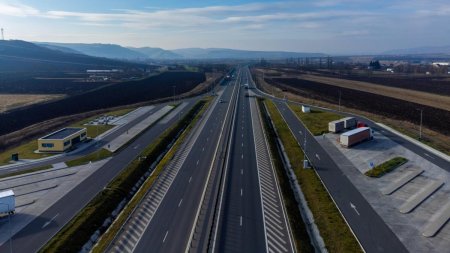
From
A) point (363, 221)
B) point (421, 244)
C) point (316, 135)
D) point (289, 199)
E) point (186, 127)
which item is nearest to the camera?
point (421, 244)

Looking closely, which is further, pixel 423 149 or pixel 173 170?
pixel 423 149

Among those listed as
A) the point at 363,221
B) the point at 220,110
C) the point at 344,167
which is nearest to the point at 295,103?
the point at 220,110

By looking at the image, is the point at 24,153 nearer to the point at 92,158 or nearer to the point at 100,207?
the point at 92,158

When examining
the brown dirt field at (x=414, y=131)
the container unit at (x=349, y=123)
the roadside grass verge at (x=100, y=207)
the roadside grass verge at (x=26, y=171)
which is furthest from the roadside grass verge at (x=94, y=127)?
the brown dirt field at (x=414, y=131)

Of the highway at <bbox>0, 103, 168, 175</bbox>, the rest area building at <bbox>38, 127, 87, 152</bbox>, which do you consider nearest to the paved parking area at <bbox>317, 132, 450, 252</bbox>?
the highway at <bbox>0, 103, 168, 175</bbox>

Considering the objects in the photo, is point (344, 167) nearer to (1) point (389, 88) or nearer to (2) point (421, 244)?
(2) point (421, 244)

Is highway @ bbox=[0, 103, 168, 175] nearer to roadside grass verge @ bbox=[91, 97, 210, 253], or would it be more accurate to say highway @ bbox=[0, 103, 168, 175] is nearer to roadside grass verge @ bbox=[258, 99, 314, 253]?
roadside grass verge @ bbox=[91, 97, 210, 253]
